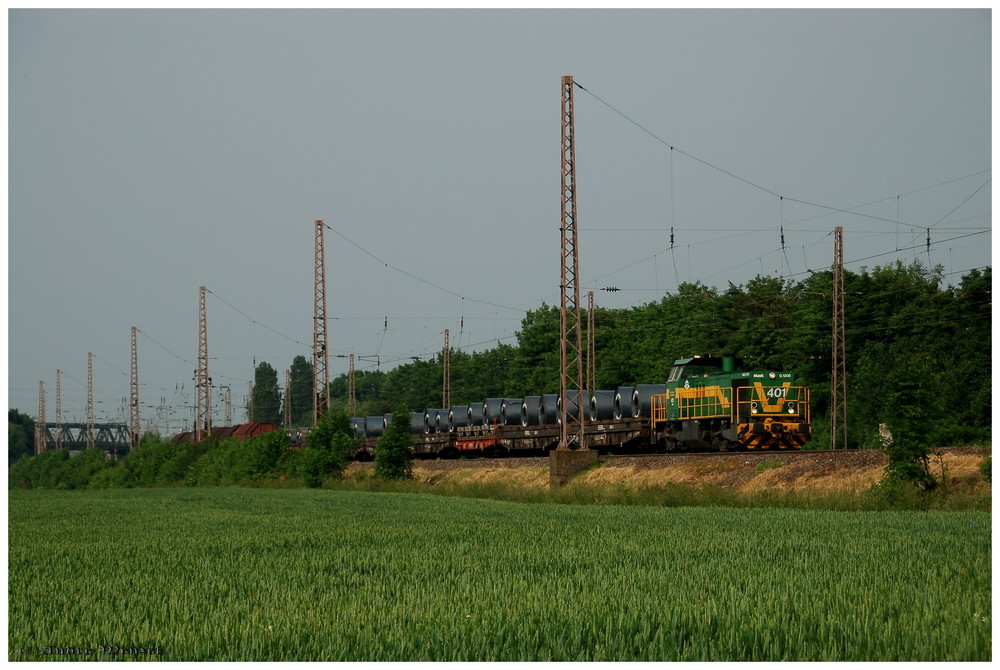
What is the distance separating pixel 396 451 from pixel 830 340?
2619 cm

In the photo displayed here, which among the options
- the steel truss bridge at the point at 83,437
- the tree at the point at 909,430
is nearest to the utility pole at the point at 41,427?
the steel truss bridge at the point at 83,437

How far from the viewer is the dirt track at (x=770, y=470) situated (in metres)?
27.1

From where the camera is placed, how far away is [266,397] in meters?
179

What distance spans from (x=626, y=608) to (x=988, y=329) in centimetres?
5098

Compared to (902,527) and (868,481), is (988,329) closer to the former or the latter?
(868,481)

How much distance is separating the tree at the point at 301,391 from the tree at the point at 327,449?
131 meters

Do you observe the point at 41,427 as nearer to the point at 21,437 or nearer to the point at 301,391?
the point at 21,437

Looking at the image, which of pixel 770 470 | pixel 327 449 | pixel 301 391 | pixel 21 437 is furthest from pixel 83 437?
pixel 770 470

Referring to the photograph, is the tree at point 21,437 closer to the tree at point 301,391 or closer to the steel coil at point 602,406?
the tree at point 301,391

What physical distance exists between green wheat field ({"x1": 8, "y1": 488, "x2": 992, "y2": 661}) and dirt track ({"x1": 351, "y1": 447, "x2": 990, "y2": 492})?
4.58 metres

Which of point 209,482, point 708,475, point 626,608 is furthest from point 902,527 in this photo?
point 209,482

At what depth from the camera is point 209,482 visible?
238 ft

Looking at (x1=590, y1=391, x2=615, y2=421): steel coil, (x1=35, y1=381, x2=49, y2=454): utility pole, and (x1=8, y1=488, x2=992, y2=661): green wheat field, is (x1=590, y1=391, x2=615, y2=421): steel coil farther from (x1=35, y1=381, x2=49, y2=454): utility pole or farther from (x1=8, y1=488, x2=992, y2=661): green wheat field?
(x1=35, y1=381, x2=49, y2=454): utility pole

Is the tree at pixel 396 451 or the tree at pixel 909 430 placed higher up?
the tree at pixel 909 430
